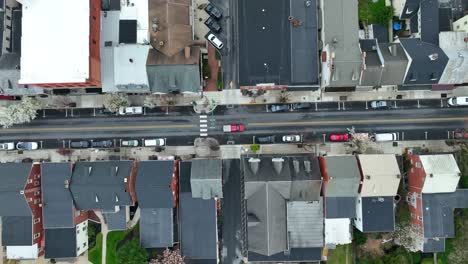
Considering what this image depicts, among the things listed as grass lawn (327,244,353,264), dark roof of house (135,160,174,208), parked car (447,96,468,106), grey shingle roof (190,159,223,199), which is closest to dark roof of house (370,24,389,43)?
parked car (447,96,468,106)

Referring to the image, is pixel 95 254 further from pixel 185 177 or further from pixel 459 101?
pixel 459 101

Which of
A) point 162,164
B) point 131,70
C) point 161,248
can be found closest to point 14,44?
point 131,70

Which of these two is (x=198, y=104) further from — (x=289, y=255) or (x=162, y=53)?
(x=289, y=255)

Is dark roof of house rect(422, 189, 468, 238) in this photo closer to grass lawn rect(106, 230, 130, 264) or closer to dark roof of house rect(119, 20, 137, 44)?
grass lawn rect(106, 230, 130, 264)

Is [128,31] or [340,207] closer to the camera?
[340,207]

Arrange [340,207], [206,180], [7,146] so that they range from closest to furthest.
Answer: [206,180], [340,207], [7,146]

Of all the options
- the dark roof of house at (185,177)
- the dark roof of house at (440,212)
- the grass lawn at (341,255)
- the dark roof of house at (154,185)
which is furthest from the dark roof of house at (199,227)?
the dark roof of house at (440,212)

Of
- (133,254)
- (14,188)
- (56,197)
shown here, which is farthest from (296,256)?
(14,188)

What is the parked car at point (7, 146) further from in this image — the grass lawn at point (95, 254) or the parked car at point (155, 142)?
the parked car at point (155, 142)
